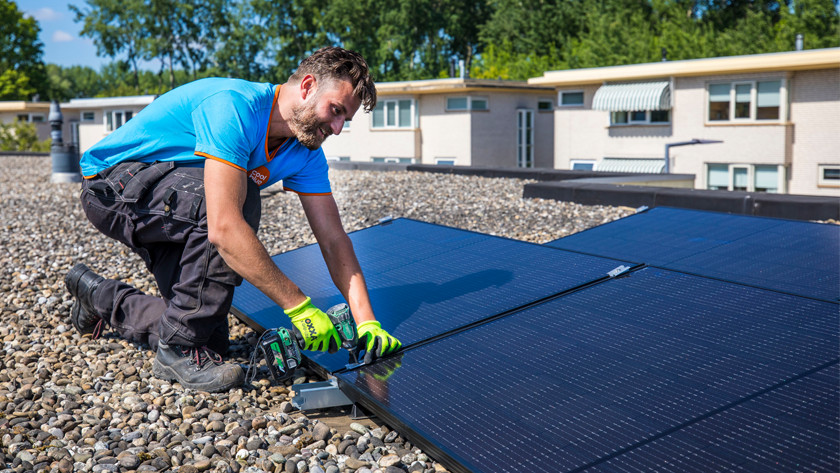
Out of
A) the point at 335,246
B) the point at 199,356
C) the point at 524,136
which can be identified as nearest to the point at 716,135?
the point at 524,136

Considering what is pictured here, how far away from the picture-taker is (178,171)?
341 cm

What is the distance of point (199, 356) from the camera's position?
3457mm

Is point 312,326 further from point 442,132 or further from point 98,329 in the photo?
point 442,132

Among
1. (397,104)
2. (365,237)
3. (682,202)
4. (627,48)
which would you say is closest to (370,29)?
(627,48)

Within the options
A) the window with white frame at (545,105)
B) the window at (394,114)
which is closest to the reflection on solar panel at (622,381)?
the window at (394,114)

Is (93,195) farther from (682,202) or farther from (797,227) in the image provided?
(682,202)

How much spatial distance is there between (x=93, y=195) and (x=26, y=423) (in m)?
1.22

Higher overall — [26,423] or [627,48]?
[627,48]

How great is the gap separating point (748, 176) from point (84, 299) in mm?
20506

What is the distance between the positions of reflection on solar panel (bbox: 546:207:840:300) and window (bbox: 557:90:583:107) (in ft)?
66.6

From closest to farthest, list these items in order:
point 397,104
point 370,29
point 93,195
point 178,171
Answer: point 178,171
point 93,195
point 397,104
point 370,29

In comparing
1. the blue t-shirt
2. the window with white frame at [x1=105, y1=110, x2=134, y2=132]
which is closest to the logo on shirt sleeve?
the blue t-shirt

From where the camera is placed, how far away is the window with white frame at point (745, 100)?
20422 millimetres

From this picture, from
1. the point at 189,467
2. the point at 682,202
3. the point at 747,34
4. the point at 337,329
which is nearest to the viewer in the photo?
the point at 189,467
